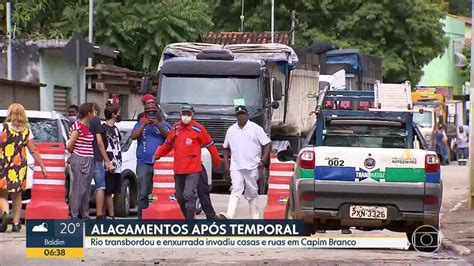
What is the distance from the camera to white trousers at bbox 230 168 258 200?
54.1 feet

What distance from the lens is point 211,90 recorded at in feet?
80.1

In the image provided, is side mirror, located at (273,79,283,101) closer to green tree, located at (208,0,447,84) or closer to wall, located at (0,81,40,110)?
wall, located at (0,81,40,110)

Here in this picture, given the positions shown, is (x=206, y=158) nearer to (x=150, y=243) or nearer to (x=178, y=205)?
(x=178, y=205)

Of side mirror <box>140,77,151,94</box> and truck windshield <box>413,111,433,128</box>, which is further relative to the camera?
truck windshield <box>413,111,433,128</box>

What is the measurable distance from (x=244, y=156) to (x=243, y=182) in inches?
15.4

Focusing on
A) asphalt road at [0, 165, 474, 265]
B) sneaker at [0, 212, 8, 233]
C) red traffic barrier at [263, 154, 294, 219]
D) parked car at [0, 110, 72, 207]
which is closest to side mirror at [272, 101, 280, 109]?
parked car at [0, 110, 72, 207]

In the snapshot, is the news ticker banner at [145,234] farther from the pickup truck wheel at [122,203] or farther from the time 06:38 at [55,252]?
the pickup truck wheel at [122,203]

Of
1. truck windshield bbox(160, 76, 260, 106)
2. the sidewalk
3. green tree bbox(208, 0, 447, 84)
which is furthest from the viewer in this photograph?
green tree bbox(208, 0, 447, 84)

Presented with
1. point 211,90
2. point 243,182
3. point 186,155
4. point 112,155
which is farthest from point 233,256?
point 211,90

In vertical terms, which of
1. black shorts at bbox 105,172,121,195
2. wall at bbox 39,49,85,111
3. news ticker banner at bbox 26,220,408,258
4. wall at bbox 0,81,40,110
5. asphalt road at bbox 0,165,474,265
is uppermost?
wall at bbox 39,49,85,111

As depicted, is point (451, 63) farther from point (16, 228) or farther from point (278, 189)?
point (16, 228)

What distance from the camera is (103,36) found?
124ft

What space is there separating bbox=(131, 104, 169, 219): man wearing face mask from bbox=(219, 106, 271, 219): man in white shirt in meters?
1.02

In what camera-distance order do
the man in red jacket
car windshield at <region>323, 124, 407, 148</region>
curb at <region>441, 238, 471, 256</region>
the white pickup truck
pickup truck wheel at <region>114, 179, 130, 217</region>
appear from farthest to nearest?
pickup truck wheel at <region>114, 179, 130, 217</region> < the man in red jacket < car windshield at <region>323, 124, 407, 148</region> < curb at <region>441, 238, 471, 256</region> < the white pickup truck
